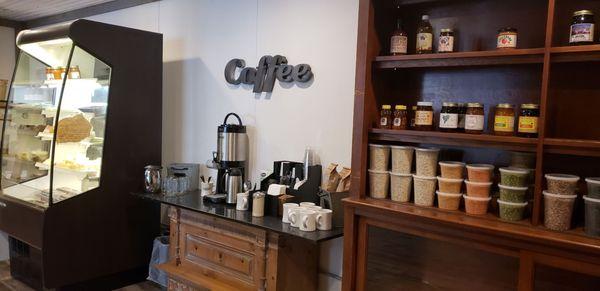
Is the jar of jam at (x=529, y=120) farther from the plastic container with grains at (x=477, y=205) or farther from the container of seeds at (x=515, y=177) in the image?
the plastic container with grains at (x=477, y=205)

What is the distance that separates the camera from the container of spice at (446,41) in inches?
78.7

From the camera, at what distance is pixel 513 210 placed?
180 centimetres

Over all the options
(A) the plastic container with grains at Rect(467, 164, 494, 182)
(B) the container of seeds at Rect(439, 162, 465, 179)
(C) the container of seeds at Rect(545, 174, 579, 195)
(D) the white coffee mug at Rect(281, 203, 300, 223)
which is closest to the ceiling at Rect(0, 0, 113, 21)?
(D) the white coffee mug at Rect(281, 203, 300, 223)

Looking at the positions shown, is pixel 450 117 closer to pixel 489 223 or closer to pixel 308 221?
pixel 489 223

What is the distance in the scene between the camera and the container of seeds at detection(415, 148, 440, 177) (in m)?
2.05

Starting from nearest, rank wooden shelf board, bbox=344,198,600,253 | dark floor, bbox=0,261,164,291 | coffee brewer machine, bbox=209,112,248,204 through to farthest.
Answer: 1. wooden shelf board, bbox=344,198,600,253
2. coffee brewer machine, bbox=209,112,248,204
3. dark floor, bbox=0,261,164,291

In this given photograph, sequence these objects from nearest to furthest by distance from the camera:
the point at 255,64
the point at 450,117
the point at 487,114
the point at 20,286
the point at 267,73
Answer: the point at 450,117
the point at 487,114
the point at 267,73
the point at 255,64
the point at 20,286

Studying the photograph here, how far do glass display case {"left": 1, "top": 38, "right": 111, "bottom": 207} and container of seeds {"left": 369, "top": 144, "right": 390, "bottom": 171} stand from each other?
7.14 feet

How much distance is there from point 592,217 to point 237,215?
1.79m

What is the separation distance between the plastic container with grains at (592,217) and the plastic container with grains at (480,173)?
0.38 m

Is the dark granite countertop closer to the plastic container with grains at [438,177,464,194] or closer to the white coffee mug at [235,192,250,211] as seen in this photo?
the white coffee mug at [235,192,250,211]

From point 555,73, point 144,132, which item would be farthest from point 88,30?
point 555,73

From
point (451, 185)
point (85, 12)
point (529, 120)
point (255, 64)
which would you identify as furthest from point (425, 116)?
point (85, 12)

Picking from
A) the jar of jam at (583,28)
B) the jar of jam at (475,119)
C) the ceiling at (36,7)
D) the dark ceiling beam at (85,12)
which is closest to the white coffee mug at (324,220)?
the jar of jam at (475,119)
